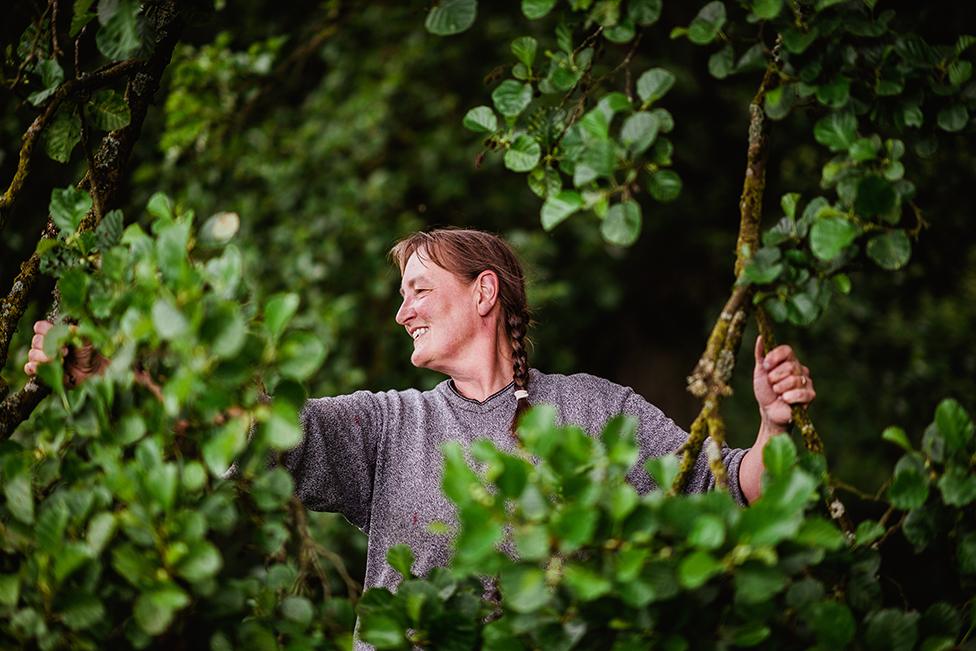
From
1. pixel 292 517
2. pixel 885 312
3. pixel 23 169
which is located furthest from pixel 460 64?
pixel 292 517

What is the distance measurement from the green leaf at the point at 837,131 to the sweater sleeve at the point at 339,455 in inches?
46.9

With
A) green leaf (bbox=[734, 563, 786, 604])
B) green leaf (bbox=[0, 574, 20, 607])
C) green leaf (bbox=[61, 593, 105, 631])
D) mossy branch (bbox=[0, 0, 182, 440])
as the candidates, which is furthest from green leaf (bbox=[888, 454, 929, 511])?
mossy branch (bbox=[0, 0, 182, 440])

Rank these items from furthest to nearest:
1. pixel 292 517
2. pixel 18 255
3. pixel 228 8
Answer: pixel 228 8 < pixel 18 255 < pixel 292 517

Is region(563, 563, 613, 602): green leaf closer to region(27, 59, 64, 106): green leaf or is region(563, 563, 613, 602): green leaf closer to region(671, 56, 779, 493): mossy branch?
region(671, 56, 779, 493): mossy branch

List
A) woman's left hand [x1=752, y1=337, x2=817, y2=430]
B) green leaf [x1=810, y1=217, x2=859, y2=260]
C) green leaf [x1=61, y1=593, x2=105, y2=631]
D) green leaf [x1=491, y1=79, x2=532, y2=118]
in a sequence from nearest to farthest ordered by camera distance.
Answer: green leaf [x1=61, y1=593, x2=105, y2=631] < green leaf [x1=810, y1=217, x2=859, y2=260] < green leaf [x1=491, y1=79, x2=532, y2=118] < woman's left hand [x1=752, y1=337, x2=817, y2=430]

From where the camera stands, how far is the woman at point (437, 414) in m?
2.09

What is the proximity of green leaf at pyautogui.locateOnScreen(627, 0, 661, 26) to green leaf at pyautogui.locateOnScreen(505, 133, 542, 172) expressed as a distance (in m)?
0.26

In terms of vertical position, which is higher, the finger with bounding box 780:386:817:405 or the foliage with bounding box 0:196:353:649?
the foliage with bounding box 0:196:353:649

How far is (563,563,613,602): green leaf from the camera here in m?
1.09

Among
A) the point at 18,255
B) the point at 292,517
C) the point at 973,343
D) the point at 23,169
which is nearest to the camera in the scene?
the point at 292,517

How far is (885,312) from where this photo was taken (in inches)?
213

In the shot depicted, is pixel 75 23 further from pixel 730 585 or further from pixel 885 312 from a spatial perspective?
pixel 885 312

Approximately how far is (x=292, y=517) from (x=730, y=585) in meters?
0.68

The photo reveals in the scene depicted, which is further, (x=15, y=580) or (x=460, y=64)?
(x=460, y=64)
